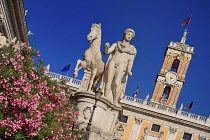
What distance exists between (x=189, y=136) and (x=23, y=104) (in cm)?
4006

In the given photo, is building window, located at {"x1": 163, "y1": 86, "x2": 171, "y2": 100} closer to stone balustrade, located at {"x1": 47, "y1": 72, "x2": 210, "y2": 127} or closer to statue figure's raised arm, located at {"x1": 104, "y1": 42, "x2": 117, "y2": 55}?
stone balustrade, located at {"x1": 47, "y1": 72, "x2": 210, "y2": 127}

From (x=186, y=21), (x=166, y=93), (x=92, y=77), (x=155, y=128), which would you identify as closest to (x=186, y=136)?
(x=155, y=128)

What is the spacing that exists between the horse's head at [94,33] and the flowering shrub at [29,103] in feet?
5.75

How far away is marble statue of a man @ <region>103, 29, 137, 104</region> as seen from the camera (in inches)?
460

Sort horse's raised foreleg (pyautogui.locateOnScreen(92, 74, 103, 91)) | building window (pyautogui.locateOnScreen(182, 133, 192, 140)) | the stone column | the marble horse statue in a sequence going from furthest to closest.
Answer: building window (pyautogui.locateOnScreen(182, 133, 192, 140))
the stone column
horse's raised foreleg (pyautogui.locateOnScreen(92, 74, 103, 91))
the marble horse statue

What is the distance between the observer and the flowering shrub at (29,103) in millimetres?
9281

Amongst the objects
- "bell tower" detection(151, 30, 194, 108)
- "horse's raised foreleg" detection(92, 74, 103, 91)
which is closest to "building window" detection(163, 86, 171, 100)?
"bell tower" detection(151, 30, 194, 108)

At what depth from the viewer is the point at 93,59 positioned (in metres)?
11.7

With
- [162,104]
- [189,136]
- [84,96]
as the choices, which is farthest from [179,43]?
[84,96]

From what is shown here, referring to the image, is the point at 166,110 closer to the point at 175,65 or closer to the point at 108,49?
the point at 175,65

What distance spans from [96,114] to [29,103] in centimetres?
255

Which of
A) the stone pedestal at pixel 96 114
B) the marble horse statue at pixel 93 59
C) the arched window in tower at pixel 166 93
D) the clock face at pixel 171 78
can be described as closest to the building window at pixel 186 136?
the arched window in tower at pixel 166 93

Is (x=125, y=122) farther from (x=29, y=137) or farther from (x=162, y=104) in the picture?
(x=29, y=137)

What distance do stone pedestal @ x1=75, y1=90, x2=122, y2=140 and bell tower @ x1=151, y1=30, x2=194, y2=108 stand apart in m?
39.9
